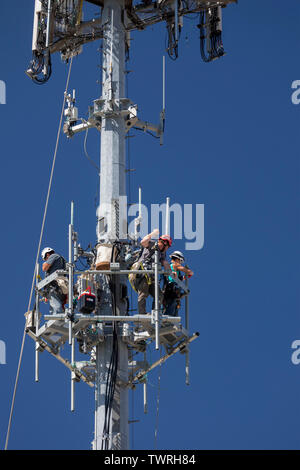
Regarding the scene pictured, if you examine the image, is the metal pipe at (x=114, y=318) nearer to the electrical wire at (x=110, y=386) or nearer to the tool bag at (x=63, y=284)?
the electrical wire at (x=110, y=386)

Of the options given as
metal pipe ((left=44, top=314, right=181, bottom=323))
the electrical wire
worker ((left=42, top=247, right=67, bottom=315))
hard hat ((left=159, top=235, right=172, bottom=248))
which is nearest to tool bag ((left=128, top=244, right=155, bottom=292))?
hard hat ((left=159, top=235, right=172, bottom=248))

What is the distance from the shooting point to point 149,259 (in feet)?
198

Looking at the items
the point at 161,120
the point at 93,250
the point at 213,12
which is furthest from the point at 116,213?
the point at 213,12

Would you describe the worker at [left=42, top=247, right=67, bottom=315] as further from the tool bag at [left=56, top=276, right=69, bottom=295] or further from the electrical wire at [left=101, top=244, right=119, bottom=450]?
the electrical wire at [left=101, top=244, right=119, bottom=450]

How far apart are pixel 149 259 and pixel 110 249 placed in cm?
147

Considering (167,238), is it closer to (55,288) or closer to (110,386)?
(55,288)

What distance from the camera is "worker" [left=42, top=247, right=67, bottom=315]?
6081 centimetres

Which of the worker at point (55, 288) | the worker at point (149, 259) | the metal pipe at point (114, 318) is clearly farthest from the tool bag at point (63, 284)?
the worker at point (149, 259)

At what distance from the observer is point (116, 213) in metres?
61.9

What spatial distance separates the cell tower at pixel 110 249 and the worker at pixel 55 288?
0.33 meters

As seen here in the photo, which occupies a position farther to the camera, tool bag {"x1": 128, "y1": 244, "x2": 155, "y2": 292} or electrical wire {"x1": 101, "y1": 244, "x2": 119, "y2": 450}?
tool bag {"x1": 128, "y1": 244, "x2": 155, "y2": 292}

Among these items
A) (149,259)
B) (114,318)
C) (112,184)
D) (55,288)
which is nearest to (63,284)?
(55,288)

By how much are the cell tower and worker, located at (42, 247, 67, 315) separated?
0.33 meters
